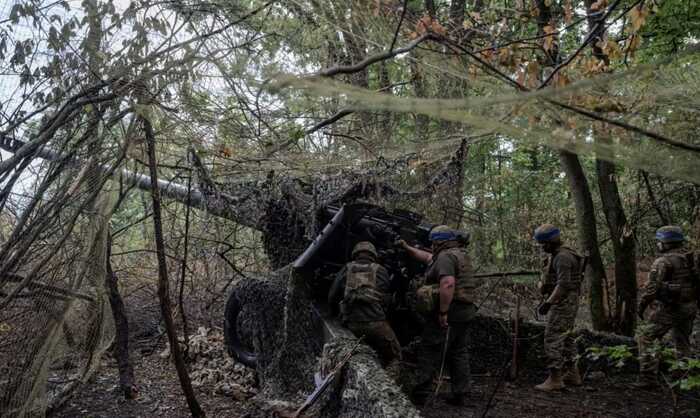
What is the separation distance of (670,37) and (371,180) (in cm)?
502

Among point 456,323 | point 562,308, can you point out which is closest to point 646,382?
point 562,308

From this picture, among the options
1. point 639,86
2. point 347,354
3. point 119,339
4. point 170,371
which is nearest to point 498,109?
point 639,86

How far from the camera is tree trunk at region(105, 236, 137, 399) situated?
6543 millimetres

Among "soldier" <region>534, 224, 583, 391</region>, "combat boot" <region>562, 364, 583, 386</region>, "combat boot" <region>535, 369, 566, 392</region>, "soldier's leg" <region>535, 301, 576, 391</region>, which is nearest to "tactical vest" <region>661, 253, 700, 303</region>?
"soldier" <region>534, 224, 583, 391</region>

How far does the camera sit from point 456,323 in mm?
6016

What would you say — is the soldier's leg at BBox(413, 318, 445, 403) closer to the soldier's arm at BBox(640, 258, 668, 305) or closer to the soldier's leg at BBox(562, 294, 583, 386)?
the soldier's leg at BBox(562, 294, 583, 386)

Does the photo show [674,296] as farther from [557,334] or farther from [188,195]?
[188,195]

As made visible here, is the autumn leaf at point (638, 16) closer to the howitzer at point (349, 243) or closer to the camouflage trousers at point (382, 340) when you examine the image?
the howitzer at point (349, 243)

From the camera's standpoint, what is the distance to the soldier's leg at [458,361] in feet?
19.5

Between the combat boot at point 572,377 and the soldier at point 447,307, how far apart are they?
1405 millimetres

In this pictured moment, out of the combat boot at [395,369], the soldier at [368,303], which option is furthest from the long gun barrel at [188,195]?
the combat boot at [395,369]

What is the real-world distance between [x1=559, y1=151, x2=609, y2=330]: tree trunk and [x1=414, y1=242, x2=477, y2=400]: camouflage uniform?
289 cm

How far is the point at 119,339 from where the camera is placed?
22.6ft

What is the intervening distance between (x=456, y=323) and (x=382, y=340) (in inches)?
34.3
